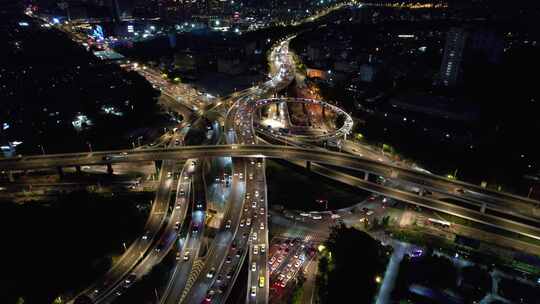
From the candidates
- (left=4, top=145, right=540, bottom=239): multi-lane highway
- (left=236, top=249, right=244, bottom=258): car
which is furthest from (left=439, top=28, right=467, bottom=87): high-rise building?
(left=236, top=249, right=244, bottom=258): car

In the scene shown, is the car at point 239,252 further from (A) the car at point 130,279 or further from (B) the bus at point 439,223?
(B) the bus at point 439,223

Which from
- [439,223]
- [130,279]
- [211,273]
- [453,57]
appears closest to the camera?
[211,273]

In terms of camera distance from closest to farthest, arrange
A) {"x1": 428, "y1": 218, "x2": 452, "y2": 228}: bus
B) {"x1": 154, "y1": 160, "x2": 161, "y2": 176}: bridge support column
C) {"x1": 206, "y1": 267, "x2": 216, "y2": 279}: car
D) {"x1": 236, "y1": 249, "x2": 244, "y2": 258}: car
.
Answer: {"x1": 206, "y1": 267, "x2": 216, "y2": 279}: car, {"x1": 236, "y1": 249, "x2": 244, "y2": 258}: car, {"x1": 428, "y1": 218, "x2": 452, "y2": 228}: bus, {"x1": 154, "y1": 160, "x2": 161, "y2": 176}: bridge support column

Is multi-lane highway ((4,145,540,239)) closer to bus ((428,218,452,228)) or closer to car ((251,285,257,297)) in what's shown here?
bus ((428,218,452,228))

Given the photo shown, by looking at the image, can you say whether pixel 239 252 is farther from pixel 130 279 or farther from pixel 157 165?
pixel 157 165

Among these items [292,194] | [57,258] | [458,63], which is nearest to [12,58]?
[57,258]

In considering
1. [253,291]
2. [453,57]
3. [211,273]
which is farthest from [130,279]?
[453,57]

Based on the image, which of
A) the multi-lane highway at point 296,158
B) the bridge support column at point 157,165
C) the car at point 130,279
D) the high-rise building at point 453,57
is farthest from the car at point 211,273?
the high-rise building at point 453,57

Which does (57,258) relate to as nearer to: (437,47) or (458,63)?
(458,63)
